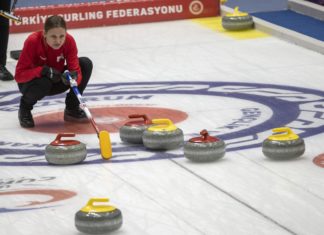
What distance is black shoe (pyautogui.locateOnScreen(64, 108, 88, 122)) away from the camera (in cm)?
753

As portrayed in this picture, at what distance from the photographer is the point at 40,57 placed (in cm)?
724

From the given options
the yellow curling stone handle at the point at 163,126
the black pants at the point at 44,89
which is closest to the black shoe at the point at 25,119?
the black pants at the point at 44,89

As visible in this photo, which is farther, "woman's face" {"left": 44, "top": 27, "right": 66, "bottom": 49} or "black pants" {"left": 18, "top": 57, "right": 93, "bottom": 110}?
"black pants" {"left": 18, "top": 57, "right": 93, "bottom": 110}

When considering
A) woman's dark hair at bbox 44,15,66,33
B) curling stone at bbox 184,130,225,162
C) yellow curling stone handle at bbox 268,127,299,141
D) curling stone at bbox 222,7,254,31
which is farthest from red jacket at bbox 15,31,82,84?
curling stone at bbox 222,7,254,31

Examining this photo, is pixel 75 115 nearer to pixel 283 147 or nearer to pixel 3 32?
pixel 283 147

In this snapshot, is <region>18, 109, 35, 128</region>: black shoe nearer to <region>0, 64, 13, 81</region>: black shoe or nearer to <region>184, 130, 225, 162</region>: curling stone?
<region>184, 130, 225, 162</region>: curling stone

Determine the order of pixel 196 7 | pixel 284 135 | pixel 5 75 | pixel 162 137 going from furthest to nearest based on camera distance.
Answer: pixel 196 7 < pixel 5 75 < pixel 162 137 < pixel 284 135

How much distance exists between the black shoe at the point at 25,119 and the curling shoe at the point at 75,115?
26 centimetres

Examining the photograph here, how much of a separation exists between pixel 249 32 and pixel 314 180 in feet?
16.3

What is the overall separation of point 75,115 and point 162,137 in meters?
1.18

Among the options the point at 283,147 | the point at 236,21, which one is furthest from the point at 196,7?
the point at 283,147

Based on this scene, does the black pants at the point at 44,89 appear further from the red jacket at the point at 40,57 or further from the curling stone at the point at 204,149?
the curling stone at the point at 204,149

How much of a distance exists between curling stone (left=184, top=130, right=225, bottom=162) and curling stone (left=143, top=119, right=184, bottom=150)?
0.74ft

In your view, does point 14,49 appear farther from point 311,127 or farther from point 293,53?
point 311,127
